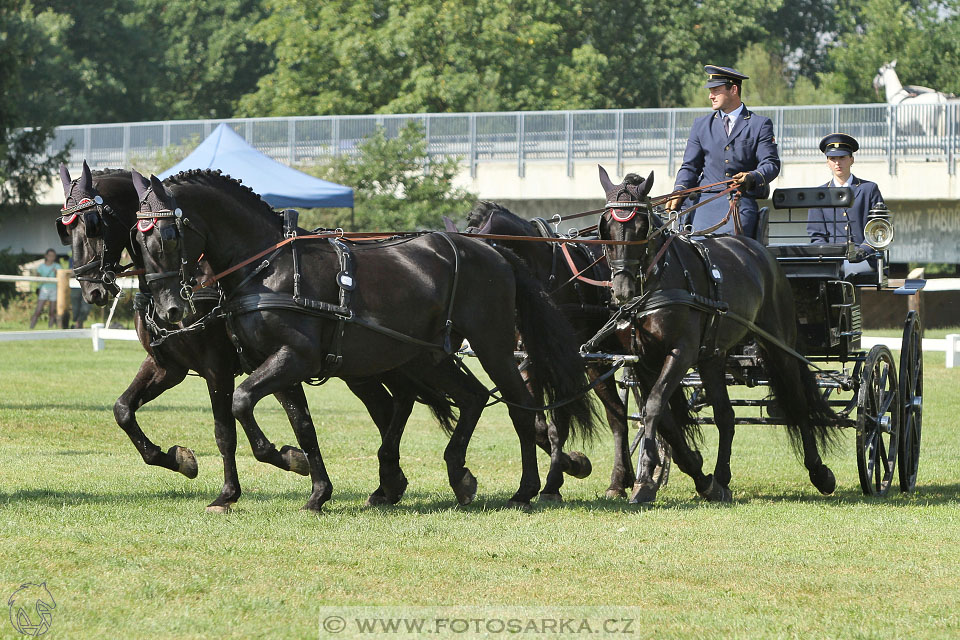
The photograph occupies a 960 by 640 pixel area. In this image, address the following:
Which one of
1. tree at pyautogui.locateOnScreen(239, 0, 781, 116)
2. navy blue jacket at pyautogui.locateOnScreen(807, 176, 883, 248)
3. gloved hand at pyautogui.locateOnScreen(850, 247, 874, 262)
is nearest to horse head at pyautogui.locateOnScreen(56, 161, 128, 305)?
gloved hand at pyautogui.locateOnScreen(850, 247, 874, 262)

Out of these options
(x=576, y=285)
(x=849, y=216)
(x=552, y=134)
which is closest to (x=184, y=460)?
(x=576, y=285)

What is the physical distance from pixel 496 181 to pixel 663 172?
4136 mm

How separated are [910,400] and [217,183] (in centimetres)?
530

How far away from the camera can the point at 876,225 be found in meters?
9.62

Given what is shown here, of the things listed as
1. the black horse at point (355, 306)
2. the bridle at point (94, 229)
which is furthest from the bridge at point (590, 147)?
the bridle at point (94, 229)

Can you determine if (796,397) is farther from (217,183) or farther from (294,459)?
(217,183)

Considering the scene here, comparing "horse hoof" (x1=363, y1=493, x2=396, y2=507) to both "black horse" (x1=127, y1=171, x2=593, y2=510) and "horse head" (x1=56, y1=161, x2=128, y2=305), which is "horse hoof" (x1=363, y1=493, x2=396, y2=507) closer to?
"black horse" (x1=127, y1=171, x2=593, y2=510)

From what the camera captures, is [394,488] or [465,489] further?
[394,488]

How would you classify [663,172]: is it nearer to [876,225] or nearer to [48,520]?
[876,225]

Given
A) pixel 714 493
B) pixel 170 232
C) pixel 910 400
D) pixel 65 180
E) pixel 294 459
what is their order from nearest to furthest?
1. pixel 170 232
2. pixel 65 180
3. pixel 294 459
4. pixel 714 493
5. pixel 910 400

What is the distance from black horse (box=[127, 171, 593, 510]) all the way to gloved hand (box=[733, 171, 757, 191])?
1.67 m

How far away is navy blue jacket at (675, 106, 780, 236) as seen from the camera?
32.4 feet

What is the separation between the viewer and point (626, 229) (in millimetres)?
→ 8406

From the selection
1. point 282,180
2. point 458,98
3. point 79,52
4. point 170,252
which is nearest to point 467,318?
point 170,252
